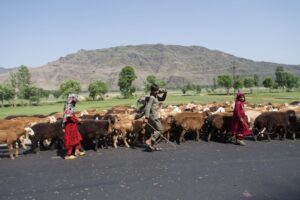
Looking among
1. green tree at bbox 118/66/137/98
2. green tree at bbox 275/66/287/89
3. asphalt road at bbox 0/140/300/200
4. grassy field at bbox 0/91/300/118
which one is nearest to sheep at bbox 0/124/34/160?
asphalt road at bbox 0/140/300/200

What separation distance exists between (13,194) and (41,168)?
2.37 metres

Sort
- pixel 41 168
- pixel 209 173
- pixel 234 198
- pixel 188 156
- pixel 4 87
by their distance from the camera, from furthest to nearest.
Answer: pixel 4 87
pixel 188 156
pixel 41 168
pixel 209 173
pixel 234 198

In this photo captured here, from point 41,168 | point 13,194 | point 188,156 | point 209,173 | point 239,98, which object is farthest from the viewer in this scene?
point 239,98

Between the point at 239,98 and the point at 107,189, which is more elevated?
the point at 239,98

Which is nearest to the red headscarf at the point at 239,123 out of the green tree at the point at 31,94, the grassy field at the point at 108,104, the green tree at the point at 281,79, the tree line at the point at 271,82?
the grassy field at the point at 108,104

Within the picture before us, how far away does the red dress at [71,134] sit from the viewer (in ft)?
39.2

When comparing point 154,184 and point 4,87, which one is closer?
point 154,184

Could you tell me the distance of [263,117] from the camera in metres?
15.1

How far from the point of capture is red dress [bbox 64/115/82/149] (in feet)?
39.2

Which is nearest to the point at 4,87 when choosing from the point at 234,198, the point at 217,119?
the point at 217,119

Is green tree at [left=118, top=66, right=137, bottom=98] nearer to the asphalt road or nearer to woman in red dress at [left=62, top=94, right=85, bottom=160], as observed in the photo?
woman in red dress at [left=62, top=94, right=85, bottom=160]

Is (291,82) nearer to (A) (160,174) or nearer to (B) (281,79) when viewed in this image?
(B) (281,79)

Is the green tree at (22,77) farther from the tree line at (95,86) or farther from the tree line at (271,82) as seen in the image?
the tree line at (271,82)

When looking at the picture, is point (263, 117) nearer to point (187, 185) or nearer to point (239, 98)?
point (239, 98)
